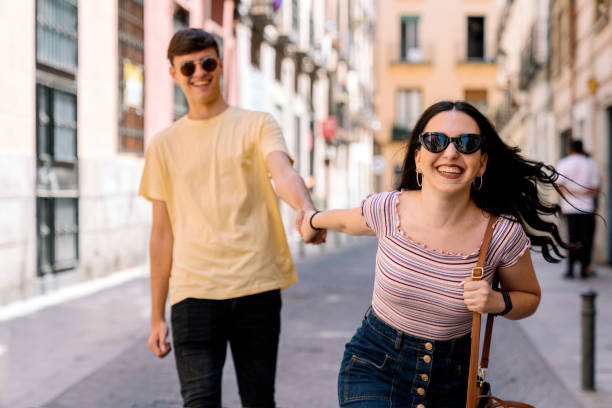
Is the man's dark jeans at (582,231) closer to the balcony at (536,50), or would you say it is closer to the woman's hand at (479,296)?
the woman's hand at (479,296)

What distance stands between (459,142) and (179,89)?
46.8 feet

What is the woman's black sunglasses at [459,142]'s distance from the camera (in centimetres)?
272

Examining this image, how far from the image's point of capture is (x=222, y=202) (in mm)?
3371

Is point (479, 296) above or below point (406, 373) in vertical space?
above

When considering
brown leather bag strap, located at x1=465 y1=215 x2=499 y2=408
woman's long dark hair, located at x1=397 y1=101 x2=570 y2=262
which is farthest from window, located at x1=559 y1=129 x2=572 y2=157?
brown leather bag strap, located at x1=465 y1=215 x2=499 y2=408

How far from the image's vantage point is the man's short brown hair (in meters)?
3.47

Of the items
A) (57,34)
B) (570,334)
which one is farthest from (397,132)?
(570,334)

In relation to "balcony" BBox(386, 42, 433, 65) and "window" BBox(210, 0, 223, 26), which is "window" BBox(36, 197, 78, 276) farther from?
"balcony" BBox(386, 42, 433, 65)

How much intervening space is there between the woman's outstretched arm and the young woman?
61mm

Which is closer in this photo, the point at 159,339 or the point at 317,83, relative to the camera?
the point at 159,339

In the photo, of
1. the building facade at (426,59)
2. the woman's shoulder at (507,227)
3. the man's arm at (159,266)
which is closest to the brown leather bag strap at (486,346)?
the woman's shoulder at (507,227)

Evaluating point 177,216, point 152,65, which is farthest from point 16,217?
point 177,216

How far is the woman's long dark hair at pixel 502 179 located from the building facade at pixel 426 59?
1838 inches

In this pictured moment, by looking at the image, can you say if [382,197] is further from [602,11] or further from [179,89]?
[179,89]
